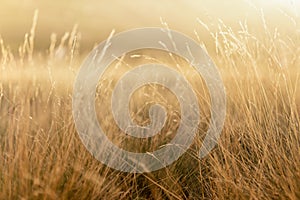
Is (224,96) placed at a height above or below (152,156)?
above

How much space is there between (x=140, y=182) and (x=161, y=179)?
16cm

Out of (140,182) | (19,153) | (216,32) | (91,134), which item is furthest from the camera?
(216,32)

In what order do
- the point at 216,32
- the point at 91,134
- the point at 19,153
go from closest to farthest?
the point at 19,153 → the point at 91,134 → the point at 216,32

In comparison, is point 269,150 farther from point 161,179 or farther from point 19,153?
point 19,153

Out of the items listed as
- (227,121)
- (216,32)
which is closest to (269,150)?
(227,121)

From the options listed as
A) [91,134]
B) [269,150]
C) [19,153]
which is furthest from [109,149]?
[269,150]

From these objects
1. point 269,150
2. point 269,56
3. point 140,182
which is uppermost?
point 269,56

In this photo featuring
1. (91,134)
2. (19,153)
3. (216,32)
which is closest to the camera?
(19,153)

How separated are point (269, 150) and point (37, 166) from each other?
1.36 m

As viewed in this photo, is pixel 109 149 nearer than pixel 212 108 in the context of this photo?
Yes

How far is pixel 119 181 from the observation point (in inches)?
128

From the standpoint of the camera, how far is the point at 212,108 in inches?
144

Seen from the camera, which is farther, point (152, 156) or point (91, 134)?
point (152, 156)

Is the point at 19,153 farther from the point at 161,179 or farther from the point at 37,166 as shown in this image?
the point at 161,179
